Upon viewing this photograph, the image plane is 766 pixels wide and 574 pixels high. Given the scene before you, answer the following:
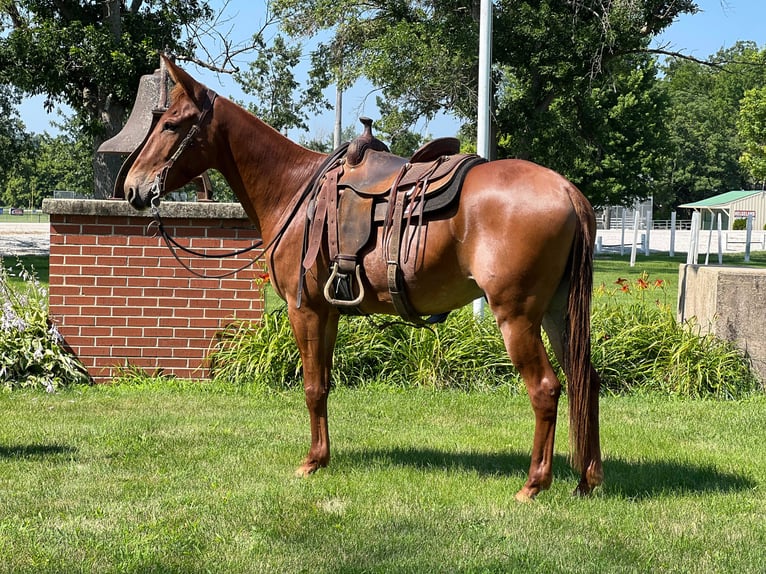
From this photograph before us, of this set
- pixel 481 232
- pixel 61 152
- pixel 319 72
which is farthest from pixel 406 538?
pixel 61 152

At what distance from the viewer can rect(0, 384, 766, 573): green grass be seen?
152 inches

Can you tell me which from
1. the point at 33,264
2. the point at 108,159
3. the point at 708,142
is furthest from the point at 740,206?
the point at 33,264

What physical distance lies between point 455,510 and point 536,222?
166 cm

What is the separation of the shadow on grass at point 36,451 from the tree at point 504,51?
15.4 m

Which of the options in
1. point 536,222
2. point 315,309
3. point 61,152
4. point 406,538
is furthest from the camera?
point 61,152

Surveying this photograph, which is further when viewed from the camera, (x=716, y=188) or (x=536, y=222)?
(x=716, y=188)

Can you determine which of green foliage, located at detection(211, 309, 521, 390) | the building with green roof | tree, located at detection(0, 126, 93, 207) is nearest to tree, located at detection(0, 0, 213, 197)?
green foliage, located at detection(211, 309, 521, 390)

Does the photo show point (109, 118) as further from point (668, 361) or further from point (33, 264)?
point (668, 361)

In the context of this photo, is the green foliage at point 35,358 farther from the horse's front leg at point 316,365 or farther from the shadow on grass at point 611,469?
the shadow on grass at point 611,469

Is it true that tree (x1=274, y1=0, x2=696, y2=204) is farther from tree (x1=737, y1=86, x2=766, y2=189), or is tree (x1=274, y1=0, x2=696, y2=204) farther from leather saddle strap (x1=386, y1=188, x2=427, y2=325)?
tree (x1=737, y1=86, x2=766, y2=189)

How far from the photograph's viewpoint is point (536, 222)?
437 cm

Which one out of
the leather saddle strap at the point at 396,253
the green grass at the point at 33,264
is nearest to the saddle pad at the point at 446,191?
the leather saddle strap at the point at 396,253

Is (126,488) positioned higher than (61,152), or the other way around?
(61,152)

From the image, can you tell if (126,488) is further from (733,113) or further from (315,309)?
(733,113)
